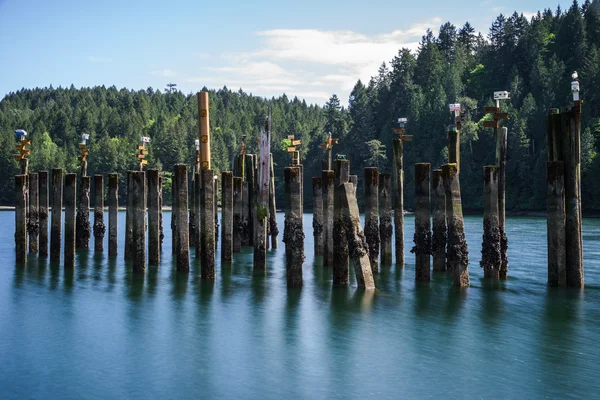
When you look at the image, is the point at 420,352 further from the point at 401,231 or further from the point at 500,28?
the point at 500,28

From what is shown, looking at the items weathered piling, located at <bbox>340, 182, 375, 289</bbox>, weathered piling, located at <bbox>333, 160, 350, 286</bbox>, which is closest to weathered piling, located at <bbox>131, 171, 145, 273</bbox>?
weathered piling, located at <bbox>333, 160, 350, 286</bbox>

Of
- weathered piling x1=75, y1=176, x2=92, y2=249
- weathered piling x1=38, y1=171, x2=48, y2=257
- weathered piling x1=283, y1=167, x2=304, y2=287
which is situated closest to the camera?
weathered piling x1=283, y1=167, x2=304, y2=287

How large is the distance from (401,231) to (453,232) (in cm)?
→ 720

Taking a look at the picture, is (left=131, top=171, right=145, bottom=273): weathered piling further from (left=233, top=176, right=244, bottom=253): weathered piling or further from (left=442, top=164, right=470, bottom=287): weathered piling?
(left=442, top=164, right=470, bottom=287): weathered piling

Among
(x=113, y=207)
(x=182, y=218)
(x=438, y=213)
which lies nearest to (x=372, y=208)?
(x=438, y=213)

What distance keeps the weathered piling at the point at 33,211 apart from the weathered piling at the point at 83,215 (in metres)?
2.46

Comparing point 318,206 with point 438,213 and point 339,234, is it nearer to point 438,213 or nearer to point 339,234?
point 438,213

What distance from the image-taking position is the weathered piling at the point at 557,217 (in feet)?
84.9

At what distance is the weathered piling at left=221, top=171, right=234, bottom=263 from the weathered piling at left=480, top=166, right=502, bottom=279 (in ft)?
33.2

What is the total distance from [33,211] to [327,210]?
50.1 ft

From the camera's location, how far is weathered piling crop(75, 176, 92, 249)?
133ft

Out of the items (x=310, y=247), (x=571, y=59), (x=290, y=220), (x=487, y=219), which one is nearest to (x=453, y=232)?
(x=487, y=219)

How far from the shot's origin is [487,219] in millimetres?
27547

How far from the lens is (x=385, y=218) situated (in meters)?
33.4
